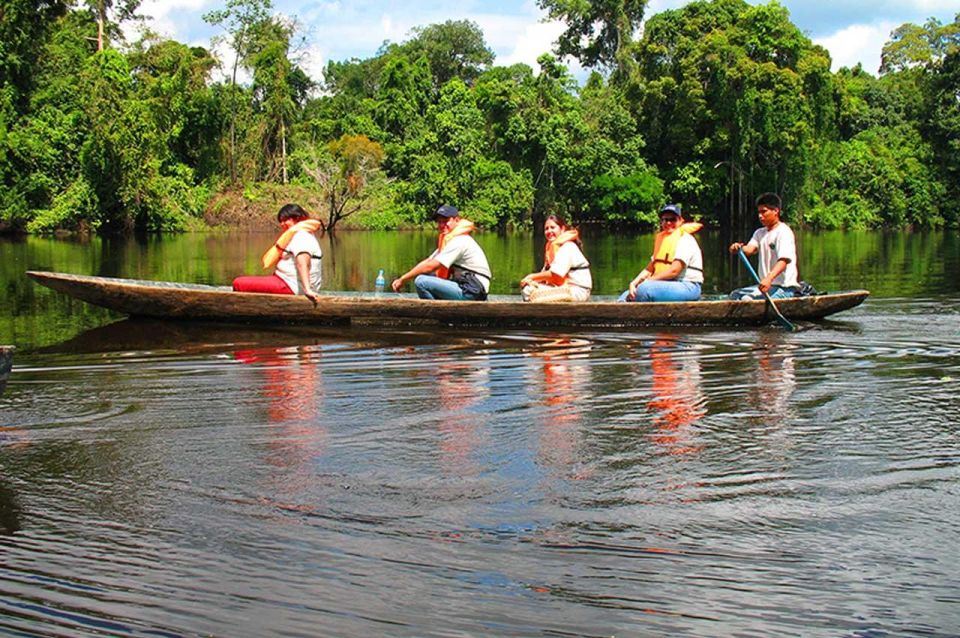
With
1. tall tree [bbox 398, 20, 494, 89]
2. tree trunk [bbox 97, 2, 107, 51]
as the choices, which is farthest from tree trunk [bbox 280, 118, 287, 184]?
tall tree [bbox 398, 20, 494, 89]

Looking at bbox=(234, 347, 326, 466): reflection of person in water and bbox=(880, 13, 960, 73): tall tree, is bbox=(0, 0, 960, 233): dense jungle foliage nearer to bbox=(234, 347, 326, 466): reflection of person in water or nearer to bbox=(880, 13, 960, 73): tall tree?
bbox=(880, 13, 960, 73): tall tree

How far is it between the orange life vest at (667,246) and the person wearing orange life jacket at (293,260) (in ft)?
10.3

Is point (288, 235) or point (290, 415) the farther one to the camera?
point (288, 235)

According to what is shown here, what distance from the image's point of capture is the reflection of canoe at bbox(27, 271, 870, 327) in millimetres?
9375

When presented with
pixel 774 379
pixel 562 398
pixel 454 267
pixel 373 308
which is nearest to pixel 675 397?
pixel 562 398

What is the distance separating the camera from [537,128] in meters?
40.6

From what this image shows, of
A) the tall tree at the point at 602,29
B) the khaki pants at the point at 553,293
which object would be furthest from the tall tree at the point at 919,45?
the khaki pants at the point at 553,293

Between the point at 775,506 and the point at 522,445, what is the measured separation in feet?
4.46

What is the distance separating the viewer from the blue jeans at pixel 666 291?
9703 mm

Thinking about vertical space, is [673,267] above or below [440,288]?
above

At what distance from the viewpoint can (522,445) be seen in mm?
5094

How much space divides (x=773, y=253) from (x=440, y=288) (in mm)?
3127

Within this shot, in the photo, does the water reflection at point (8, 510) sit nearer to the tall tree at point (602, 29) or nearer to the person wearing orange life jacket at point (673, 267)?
the person wearing orange life jacket at point (673, 267)

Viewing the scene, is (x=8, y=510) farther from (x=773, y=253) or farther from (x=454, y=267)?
(x=773, y=253)
